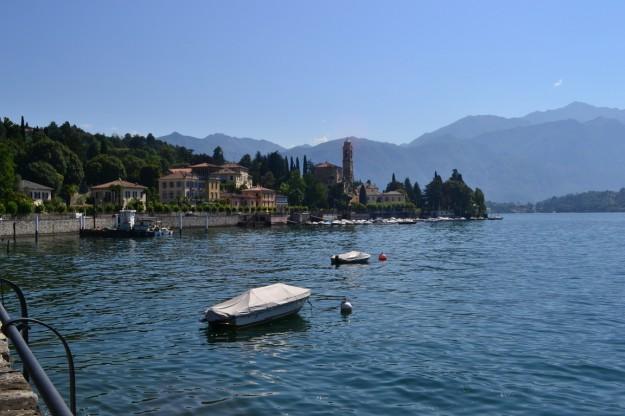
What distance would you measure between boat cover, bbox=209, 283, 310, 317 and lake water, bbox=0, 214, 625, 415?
999mm

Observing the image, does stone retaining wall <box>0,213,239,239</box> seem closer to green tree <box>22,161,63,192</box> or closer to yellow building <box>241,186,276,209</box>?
green tree <box>22,161,63,192</box>

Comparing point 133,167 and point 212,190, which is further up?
point 133,167

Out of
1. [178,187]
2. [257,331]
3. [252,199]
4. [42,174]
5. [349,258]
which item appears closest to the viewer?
[257,331]

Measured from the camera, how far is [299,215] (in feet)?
589

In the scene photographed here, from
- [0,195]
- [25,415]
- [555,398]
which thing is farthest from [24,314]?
[0,195]

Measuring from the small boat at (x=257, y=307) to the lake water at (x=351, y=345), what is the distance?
61 cm

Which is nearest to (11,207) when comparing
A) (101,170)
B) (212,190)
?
(101,170)

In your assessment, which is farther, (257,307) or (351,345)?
(257,307)

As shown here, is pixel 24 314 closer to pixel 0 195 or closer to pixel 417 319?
pixel 417 319

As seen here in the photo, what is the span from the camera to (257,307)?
90.8 feet

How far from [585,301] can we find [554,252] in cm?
4072

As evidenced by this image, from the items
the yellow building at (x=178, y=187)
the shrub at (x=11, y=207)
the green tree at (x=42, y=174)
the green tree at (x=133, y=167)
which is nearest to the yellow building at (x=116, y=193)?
the green tree at (x=42, y=174)

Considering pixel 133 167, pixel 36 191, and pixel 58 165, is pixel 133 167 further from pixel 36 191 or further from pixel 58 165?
pixel 36 191

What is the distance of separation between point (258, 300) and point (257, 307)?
0.64 metres
